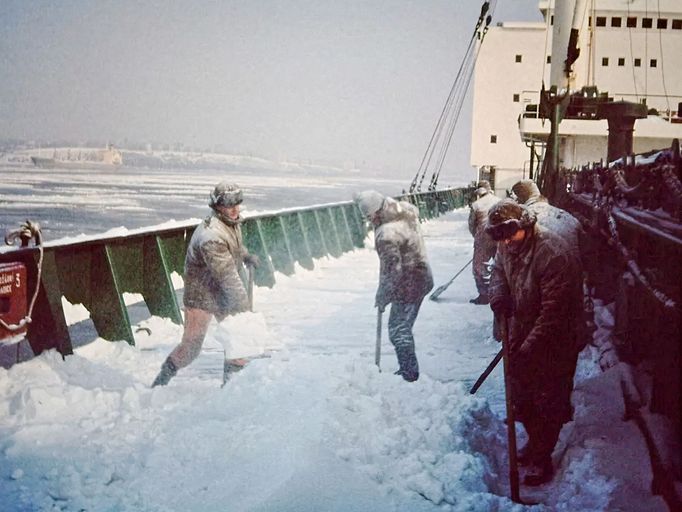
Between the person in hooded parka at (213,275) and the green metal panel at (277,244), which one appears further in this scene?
the green metal panel at (277,244)

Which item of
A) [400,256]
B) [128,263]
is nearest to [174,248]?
[128,263]

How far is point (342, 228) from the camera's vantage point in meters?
18.1

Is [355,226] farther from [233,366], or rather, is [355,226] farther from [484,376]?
[233,366]

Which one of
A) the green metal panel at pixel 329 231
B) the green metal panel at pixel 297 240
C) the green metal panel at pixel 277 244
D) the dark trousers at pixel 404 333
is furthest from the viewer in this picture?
the green metal panel at pixel 329 231

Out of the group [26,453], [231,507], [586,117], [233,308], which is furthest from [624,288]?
[586,117]

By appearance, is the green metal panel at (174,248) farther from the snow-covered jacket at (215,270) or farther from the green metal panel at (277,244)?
the snow-covered jacket at (215,270)

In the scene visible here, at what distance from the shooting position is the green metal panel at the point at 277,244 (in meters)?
13.4

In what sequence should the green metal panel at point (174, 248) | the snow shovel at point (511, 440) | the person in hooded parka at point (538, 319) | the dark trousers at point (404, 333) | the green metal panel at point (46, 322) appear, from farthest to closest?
the green metal panel at point (174, 248), the green metal panel at point (46, 322), the dark trousers at point (404, 333), the person in hooded parka at point (538, 319), the snow shovel at point (511, 440)

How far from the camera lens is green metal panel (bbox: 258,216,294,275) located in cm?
1341

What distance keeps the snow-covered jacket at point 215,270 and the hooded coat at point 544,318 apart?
2259 millimetres

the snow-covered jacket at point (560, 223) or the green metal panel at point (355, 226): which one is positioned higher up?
the snow-covered jacket at point (560, 223)

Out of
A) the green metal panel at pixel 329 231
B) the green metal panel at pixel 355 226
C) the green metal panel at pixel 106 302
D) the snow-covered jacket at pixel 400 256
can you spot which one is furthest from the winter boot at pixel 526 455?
the green metal panel at pixel 355 226

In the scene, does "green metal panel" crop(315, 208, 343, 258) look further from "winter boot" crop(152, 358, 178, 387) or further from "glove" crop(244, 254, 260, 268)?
"winter boot" crop(152, 358, 178, 387)

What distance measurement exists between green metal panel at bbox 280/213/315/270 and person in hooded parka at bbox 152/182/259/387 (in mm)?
8197
